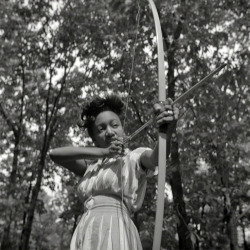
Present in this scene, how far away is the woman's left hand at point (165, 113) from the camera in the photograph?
1832 millimetres

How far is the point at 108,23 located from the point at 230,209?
4.46 m

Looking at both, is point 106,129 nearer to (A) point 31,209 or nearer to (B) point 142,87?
(B) point 142,87

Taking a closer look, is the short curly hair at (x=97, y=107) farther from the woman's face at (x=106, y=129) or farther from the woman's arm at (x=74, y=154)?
the woman's arm at (x=74, y=154)

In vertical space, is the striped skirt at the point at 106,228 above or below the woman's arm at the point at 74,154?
below

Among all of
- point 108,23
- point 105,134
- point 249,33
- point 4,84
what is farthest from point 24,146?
point 105,134

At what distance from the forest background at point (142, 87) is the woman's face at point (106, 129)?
2.29 metres

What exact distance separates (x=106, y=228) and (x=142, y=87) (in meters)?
5.92

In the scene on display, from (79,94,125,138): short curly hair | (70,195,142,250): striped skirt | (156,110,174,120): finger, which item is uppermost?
(79,94,125,138): short curly hair

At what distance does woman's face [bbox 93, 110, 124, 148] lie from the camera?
2400 mm

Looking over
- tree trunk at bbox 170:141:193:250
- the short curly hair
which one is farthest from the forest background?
the short curly hair

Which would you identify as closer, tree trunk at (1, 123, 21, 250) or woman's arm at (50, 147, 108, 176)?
woman's arm at (50, 147, 108, 176)

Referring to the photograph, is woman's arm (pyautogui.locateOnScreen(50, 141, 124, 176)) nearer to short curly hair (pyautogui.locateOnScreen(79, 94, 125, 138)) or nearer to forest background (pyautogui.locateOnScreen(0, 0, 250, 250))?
short curly hair (pyautogui.locateOnScreen(79, 94, 125, 138))

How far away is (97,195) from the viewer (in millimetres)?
2217

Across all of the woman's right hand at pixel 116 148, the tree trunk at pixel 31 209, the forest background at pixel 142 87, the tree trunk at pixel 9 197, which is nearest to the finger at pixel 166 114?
the woman's right hand at pixel 116 148
